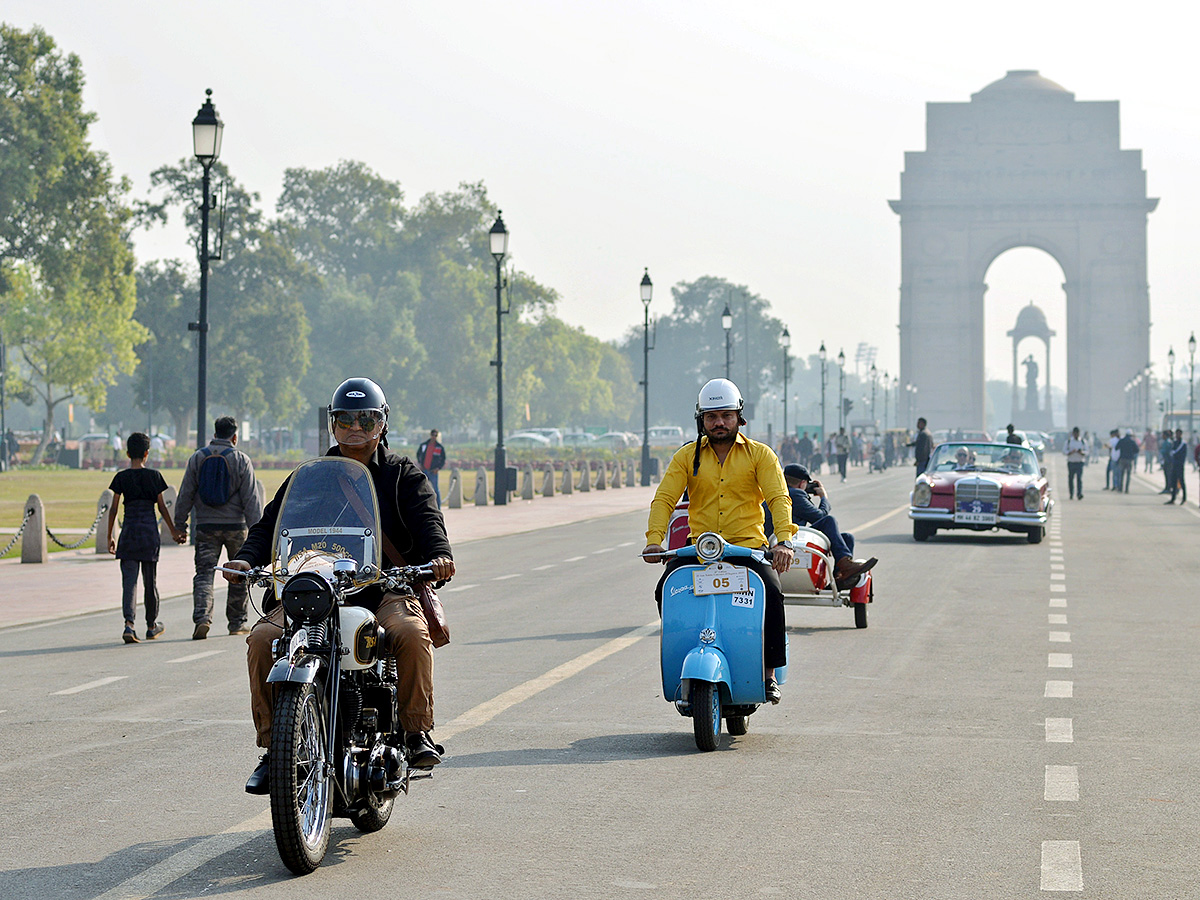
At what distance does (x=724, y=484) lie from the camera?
8.33 metres

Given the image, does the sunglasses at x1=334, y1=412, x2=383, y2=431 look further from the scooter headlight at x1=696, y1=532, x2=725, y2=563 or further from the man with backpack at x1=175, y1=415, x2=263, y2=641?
the man with backpack at x1=175, y1=415, x2=263, y2=641

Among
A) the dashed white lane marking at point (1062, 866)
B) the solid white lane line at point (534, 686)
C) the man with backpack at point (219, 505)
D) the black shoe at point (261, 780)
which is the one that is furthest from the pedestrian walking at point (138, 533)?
the dashed white lane marking at point (1062, 866)

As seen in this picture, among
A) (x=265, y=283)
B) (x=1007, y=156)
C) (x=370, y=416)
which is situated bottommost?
(x=370, y=416)

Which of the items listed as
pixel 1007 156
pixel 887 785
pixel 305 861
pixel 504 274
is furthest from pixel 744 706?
pixel 1007 156

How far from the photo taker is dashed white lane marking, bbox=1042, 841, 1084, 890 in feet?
18.1

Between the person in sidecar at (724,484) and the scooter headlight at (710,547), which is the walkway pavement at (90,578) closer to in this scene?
the person in sidecar at (724,484)

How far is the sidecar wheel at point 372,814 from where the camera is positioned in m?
6.14

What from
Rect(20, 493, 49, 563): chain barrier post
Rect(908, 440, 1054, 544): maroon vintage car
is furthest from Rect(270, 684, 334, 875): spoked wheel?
Rect(908, 440, 1054, 544): maroon vintage car

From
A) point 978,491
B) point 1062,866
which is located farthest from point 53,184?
point 1062,866

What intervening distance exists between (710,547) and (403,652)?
7.56 feet

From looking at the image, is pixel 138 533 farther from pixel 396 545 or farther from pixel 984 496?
pixel 984 496

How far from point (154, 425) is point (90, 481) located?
7277cm

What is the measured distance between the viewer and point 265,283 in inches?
3371

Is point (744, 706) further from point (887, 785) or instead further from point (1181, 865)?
point (1181, 865)
